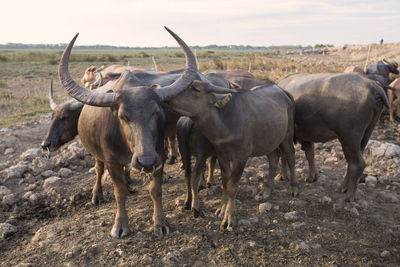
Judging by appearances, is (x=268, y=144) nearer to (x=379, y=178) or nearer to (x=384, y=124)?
(x=379, y=178)

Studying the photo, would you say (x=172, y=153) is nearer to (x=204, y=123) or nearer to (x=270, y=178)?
(x=270, y=178)

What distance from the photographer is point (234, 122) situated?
409cm

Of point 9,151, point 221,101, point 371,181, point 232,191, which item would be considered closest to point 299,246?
point 232,191

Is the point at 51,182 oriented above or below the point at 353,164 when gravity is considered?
below

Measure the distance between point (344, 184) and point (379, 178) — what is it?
39.5 inches

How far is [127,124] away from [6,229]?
8.05 feet

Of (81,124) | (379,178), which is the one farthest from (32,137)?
(379,178)

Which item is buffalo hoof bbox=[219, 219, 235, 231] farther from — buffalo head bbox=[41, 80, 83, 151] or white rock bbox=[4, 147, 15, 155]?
white rock bbox=[4, 147, 15, 155]

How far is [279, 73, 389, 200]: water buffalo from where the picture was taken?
4.68 meters

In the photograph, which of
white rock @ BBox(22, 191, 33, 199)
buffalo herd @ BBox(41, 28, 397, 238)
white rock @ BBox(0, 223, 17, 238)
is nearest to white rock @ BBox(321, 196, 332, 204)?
buffalo herd @ BBox(41, 28, 397, 238)

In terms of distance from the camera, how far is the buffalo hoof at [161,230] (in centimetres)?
401

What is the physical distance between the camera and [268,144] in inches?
179

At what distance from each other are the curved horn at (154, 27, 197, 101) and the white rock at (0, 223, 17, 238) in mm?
2826

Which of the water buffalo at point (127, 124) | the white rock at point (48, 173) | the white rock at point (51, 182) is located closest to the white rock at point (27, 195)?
the white rock at point (51, 182)
